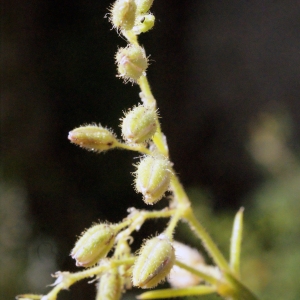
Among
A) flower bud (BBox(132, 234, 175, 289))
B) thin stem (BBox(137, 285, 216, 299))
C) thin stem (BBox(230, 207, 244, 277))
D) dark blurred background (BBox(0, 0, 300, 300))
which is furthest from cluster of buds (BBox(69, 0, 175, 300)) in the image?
dark blurred background (BBox(0, 0, 300, 300))

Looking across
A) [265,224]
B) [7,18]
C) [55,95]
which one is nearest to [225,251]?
[265,224]

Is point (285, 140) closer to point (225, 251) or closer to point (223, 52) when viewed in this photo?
point (225, 251)

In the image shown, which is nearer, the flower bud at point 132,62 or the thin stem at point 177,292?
the flower bud at point 132,62

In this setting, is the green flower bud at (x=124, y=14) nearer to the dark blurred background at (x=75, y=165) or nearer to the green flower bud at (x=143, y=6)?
the green flower bud at (x=143, y=6)

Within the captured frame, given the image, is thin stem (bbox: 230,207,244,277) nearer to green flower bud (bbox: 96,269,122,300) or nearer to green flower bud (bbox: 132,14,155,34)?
green flower bud (bbox: 96,269,122,300)

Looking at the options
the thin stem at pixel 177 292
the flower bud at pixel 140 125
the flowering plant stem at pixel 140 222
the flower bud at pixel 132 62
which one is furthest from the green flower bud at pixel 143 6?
the thin stem at pixel 177 292

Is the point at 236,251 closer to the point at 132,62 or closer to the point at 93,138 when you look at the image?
the point at 93,138
